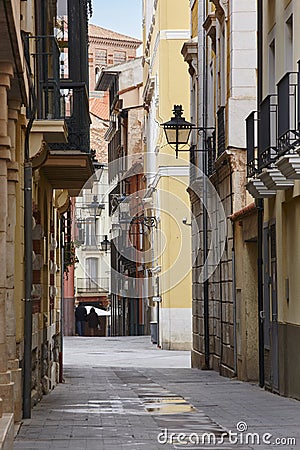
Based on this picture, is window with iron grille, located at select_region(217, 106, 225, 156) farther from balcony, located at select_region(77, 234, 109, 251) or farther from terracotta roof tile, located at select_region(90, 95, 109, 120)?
terracotta roof tile, located at select_region(90, 95, 109, 120)

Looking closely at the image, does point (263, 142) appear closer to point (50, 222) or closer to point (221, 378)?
point (50, 222)

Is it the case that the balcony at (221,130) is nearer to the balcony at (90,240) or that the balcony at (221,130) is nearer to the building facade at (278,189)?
the building facade at (278,189)

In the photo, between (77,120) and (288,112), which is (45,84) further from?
(288,112)

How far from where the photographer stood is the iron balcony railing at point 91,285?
275ft

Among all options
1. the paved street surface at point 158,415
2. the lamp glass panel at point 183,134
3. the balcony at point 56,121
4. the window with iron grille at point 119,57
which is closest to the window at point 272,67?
the balcony at point 56,121

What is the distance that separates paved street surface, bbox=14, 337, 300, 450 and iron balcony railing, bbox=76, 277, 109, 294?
188 feet

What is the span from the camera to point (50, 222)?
22.7m

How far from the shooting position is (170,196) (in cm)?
4294

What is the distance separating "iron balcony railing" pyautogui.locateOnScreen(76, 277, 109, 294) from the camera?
275ft

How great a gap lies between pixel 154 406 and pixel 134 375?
32.0 feet

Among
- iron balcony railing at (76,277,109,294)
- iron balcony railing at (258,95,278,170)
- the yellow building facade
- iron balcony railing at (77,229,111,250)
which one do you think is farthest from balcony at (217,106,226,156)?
iron balcony railing at (76,277,109,294)

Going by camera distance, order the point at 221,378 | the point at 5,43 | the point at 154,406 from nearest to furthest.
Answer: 1. the point at 5,43
2. the point at 154,406
3. the point at 221,378

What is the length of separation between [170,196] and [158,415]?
27.8m

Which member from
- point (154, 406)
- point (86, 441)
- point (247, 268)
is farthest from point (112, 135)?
point (86, 441)
